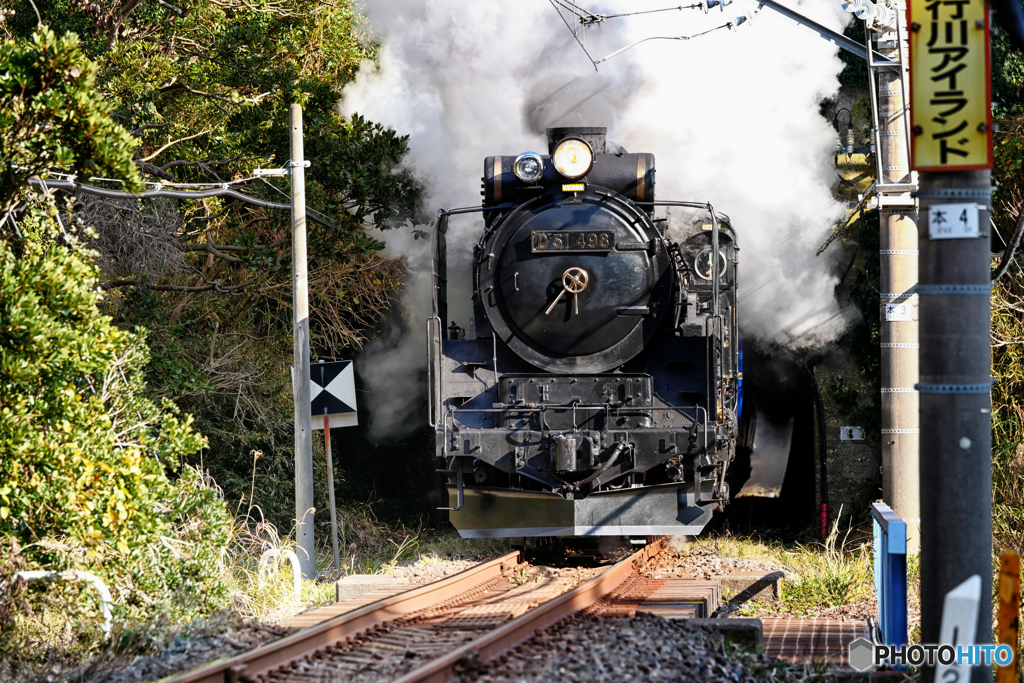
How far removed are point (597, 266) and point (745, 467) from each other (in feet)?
16.3

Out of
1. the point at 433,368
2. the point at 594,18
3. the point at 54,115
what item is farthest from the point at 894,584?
the point at 594,18

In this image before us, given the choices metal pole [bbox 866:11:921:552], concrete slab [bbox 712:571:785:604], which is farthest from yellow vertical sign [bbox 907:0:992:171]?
metal pole [bbox 866:11:921:552]

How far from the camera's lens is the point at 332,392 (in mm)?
8789

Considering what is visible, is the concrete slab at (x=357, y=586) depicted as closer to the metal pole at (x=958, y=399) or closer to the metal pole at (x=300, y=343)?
the metal pole at (x=300, y=343)

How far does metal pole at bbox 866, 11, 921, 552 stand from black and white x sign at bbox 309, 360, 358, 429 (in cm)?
455

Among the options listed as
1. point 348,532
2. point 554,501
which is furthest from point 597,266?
point 348,532

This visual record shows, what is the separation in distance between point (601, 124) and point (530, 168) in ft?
13.1

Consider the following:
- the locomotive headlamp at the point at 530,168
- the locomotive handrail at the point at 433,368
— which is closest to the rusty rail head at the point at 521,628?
the locomotive handrail at the point at 433,368

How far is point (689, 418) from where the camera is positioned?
8.42 metres

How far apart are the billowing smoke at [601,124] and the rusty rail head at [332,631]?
18.9ft

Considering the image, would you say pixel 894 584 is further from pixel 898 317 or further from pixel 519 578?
pixel 898 317

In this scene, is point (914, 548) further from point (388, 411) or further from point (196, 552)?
point (388, 411)

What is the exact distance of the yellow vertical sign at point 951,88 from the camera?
4.00 m

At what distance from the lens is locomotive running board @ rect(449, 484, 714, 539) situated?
317 inches
